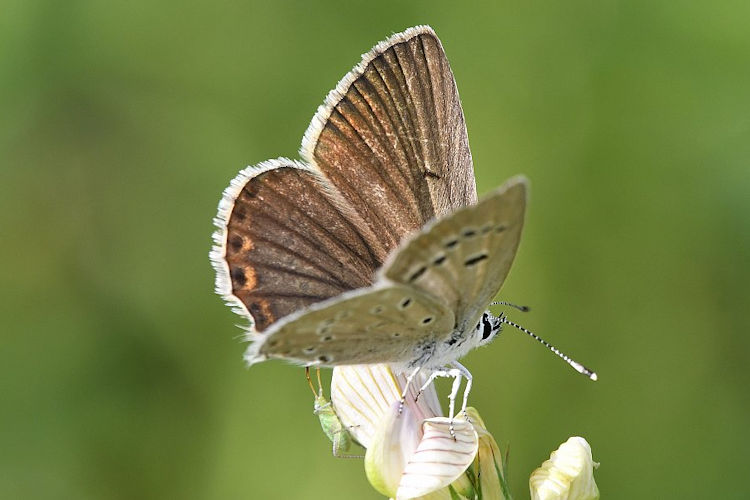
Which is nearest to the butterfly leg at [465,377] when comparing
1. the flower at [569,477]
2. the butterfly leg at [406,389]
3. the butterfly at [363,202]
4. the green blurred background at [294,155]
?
the butterfly at [363,202]

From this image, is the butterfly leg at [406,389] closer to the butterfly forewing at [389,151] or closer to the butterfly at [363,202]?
the butterfly at [363,202]

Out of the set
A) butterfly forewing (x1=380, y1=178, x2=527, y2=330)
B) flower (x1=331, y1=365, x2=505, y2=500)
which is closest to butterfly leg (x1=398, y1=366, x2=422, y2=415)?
flower (x1=331, y1=365, x2=505, y2=500)

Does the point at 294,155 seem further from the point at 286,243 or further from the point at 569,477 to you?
the point at 569,477

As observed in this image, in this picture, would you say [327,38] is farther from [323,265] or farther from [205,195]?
[323,265]

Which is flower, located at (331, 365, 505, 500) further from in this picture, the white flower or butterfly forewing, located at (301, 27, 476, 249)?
butterfly forewing, located at (301, 27, 476, 249)

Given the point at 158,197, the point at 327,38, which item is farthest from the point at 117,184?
the point at 327,38

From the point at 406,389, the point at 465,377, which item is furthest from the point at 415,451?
the point at 465,377

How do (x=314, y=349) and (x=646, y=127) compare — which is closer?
(x=314, y=349)
